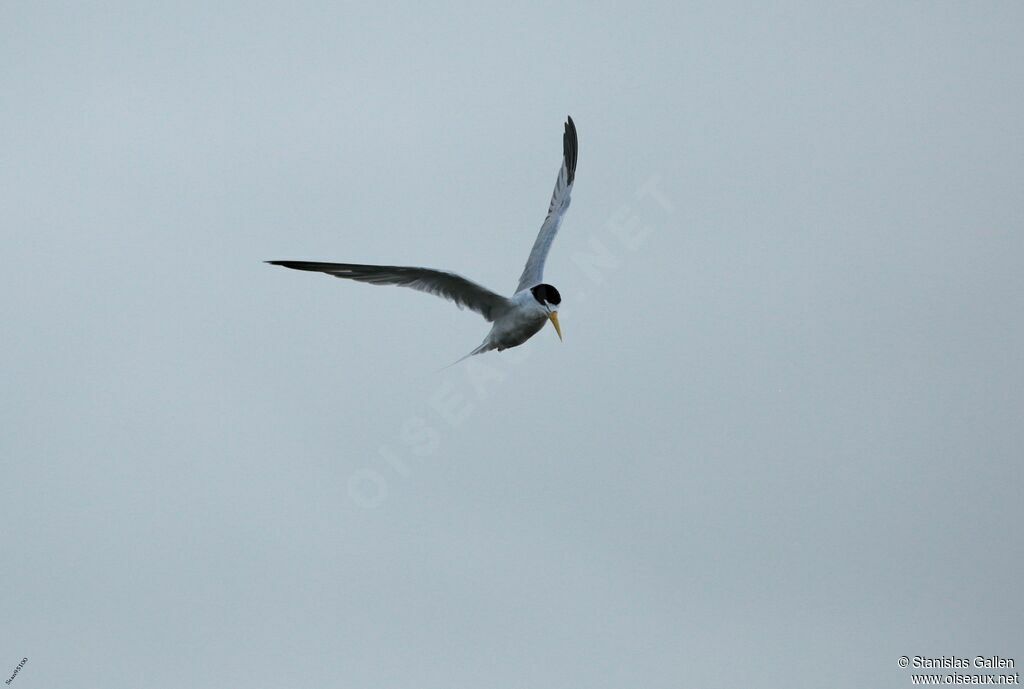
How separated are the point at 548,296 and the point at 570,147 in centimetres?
552

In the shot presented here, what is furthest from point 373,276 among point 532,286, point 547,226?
point 547,226

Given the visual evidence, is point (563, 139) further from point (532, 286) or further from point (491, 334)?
point (491, 334)

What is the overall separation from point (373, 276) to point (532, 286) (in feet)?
9.54

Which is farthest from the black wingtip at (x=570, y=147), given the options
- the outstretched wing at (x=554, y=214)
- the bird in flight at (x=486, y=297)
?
the bird in flight at (x=486, y=297)

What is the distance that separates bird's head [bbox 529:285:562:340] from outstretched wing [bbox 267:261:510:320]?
0.50 metres

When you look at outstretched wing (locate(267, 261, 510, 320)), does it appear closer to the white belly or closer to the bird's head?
the white belly

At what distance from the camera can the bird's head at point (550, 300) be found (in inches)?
647

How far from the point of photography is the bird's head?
16.4 m

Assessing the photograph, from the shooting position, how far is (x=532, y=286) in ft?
59.2

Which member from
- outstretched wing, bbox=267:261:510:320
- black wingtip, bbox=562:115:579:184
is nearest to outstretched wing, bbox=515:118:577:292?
black wingtip, bbox=562:115:579:184

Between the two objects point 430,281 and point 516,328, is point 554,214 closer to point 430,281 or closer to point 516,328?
point 516,328

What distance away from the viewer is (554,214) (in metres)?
20.4

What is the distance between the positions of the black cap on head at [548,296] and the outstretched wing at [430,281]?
0.48 meters

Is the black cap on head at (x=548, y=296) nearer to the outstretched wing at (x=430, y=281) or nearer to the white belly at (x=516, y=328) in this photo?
the white belly at (x=516, y=328)
